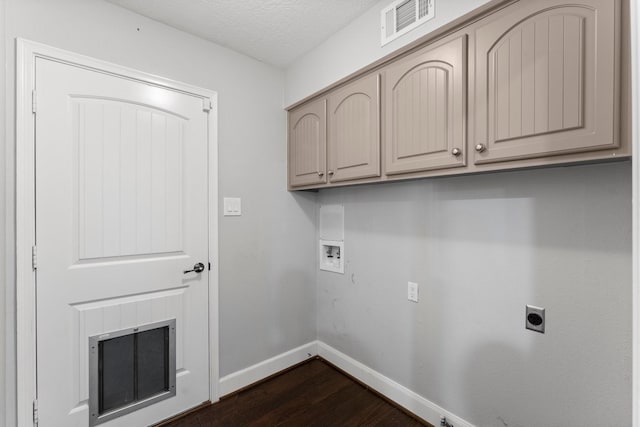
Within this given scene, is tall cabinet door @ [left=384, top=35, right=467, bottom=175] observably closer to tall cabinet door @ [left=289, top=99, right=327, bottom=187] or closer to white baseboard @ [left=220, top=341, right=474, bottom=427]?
tall cabinet door @ [left=289, top=99, right=327, bottom=187]

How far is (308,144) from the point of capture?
2209 millimetres

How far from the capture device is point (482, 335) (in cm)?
153

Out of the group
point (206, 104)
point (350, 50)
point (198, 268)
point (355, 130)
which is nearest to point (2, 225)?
point (198, 268)

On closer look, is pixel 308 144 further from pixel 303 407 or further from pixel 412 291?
pixel 303 407

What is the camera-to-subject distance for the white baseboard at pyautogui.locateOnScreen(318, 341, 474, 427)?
5.61 feet

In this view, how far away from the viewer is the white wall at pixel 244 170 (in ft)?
5.27

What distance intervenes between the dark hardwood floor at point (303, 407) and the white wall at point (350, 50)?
2.23 meters

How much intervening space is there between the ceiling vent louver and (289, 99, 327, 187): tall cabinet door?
0.63 metres

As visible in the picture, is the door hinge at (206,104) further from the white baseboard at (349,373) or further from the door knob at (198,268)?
the white baseboard at (349,373)

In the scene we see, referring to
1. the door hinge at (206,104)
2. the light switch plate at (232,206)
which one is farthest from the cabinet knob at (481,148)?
the door hinge at (206,104)

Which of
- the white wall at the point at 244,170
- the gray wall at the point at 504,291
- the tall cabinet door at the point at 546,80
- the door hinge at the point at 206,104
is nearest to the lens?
the tall cabinet door at the point at 546,80

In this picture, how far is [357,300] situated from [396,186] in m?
0.95

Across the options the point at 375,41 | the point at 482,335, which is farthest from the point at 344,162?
the point at 482,335

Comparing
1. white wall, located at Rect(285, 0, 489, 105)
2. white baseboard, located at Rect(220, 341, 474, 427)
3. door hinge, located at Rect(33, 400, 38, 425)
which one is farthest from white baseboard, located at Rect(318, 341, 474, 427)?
white wall, located at Rect(285, 0, 489, 105)
